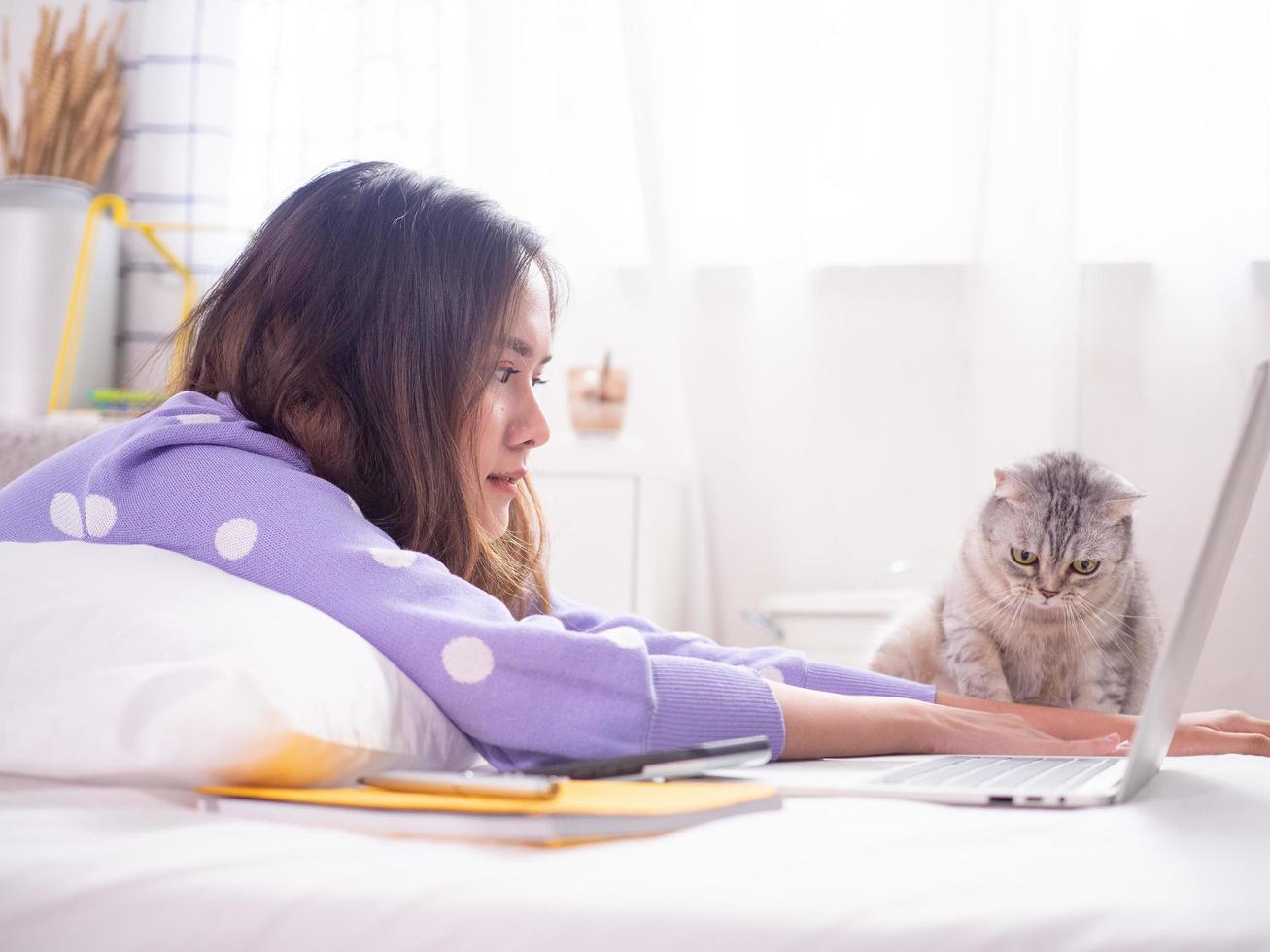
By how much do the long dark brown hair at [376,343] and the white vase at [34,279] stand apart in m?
1.77

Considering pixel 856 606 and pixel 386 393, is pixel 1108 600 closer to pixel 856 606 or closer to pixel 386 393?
pixel 856 606

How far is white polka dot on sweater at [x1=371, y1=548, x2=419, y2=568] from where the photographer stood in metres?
0.81

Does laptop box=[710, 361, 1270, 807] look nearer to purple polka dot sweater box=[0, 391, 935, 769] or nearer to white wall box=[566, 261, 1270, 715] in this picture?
purple polka dot sweater box=[0, 391, 935, 769]

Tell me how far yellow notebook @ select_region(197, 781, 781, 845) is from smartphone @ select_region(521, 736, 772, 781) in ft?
0.06

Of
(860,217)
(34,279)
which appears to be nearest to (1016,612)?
(860,217)

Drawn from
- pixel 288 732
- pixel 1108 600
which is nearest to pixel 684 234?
pixel 1108 600

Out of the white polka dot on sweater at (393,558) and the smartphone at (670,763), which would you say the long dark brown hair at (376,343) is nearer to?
the white polka dot on sweater at (393,558)

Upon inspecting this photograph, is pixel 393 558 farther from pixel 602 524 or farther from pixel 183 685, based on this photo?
pixel 602 524

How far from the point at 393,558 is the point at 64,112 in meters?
2.48

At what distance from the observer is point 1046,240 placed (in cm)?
235

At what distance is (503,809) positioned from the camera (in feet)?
1.88

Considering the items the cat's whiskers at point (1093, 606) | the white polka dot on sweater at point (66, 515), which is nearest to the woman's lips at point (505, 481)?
the white polka dot on sweater at point (66, 515)

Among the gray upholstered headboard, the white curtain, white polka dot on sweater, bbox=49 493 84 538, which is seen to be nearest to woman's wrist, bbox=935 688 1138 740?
white polka dot on sweater, bbox=49 493 84 538

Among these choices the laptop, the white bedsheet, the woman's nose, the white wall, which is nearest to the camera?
the white bedsheet
